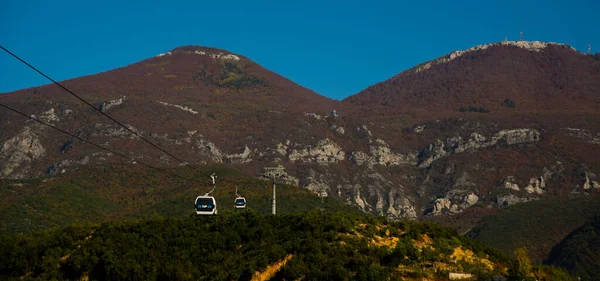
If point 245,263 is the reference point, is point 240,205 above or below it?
above

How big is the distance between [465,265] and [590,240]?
13200 centimetres

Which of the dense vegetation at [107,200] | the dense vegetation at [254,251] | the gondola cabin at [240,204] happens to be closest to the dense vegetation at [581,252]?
the dense vegetation at [107,200]

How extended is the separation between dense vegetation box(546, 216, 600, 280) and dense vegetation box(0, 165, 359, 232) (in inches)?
1863

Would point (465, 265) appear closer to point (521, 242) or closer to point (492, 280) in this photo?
point (492, 280)

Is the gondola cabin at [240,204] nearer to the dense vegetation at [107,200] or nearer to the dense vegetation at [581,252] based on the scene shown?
the dense vegetation at [107,200]

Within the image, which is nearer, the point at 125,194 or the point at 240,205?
the point at 240,205

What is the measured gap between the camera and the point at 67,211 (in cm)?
15288

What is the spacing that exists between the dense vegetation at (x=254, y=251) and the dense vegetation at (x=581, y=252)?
84.1m

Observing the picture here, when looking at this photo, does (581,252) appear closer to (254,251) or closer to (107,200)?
(107,200)

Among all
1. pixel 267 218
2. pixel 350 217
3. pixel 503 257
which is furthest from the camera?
pixel 267 218

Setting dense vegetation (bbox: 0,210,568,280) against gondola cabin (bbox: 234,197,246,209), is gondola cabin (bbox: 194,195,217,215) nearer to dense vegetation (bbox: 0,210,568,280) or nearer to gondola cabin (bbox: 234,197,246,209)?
dense vegetation (bbox: 0,210,568,280)

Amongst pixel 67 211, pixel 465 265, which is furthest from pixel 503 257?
pixel 67 211

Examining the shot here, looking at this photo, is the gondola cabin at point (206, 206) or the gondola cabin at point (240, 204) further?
the gondola cabin at point (240, 204)

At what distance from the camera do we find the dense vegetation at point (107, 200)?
144875 mm
